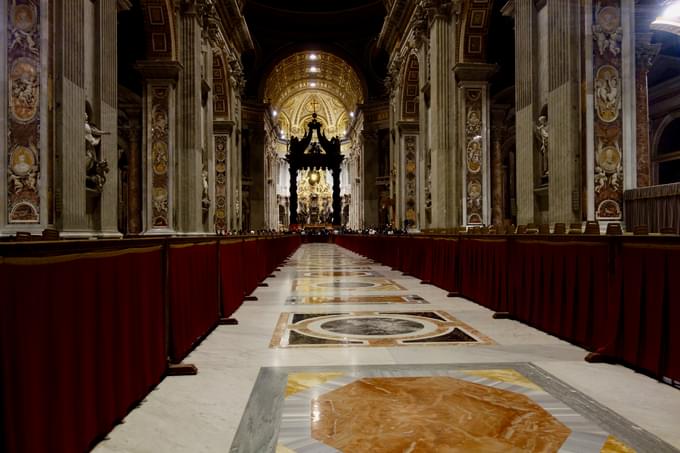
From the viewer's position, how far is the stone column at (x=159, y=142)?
12117 millimetres

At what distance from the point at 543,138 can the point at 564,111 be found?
110 centimetres

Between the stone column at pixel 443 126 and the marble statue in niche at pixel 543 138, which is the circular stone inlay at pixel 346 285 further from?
the stone column at pixel 443 126

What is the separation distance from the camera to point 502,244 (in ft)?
19.3

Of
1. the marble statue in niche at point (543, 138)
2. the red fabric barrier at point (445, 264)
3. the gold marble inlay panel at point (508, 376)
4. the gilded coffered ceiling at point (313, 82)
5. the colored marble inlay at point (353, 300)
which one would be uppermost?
the gilded coffered ceiling at point (313, 82)

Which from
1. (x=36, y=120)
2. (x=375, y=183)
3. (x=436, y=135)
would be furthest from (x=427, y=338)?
(x=375, y=183)

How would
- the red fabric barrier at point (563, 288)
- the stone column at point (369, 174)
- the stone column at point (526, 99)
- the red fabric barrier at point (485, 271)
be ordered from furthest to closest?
the stone column at point (369, 174), the stone column at point (526, 99), the red fabric barrier at point (485, 271), the red fabric barrier at point (563, 288)

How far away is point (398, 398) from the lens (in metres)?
2.85

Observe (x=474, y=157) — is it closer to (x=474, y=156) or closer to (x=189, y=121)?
(x=474, y=156)

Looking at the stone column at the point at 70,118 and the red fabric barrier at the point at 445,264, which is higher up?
the stone column at the point at 70,118

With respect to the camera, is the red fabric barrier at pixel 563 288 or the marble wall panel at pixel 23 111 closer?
the red fabric barrier at pixel 563 288

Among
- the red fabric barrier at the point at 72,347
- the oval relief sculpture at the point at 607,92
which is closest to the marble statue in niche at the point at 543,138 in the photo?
the oval relief sculpture at the point at 607,92

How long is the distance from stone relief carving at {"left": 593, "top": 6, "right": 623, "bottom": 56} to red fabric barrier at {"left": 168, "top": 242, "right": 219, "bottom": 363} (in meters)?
6.57

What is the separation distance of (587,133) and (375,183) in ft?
92.6

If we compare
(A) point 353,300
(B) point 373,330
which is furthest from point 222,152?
(B) point 373,330
